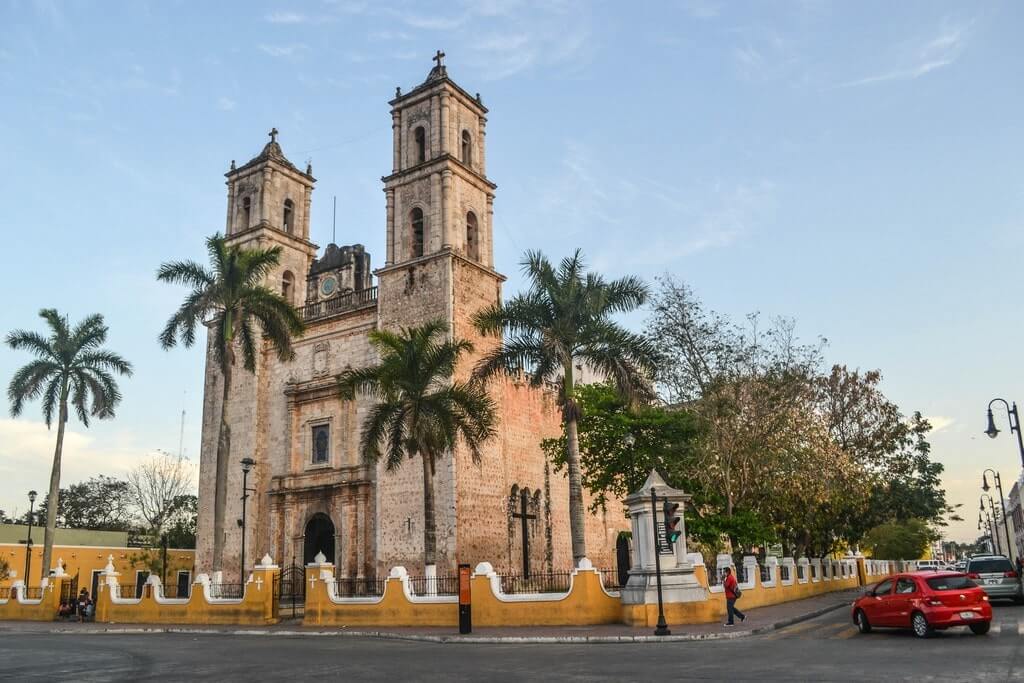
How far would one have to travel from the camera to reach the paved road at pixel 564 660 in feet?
32.1

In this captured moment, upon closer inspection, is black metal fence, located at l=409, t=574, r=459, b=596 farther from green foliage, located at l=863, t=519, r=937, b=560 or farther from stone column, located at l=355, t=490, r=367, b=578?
green foliage, located at l=863, t=519, r=937, b=560

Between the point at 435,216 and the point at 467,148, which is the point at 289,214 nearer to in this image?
the point at 467,148

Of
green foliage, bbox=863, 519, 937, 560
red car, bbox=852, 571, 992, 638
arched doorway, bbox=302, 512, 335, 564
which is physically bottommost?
green foliage, bbox=863, 519, 937, 560

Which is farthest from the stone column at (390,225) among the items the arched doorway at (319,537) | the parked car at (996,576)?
the parked car at (996,576)

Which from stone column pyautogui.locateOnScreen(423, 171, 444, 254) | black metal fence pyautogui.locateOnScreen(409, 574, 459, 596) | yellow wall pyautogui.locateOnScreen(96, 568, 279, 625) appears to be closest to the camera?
black metal fence pyautogui.locateOnScreen(409, 574, 459, 596)

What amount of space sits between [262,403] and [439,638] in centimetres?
1993

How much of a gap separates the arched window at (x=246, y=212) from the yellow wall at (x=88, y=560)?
16727 millimetres

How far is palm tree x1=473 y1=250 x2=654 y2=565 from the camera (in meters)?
21.8

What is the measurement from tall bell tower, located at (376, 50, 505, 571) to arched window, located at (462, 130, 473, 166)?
0.04 m

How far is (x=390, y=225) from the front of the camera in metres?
32.5

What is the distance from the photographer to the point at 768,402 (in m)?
26.6

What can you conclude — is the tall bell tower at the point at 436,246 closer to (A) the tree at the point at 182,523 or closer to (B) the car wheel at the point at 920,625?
(B) the car wheel at the point at 920,625

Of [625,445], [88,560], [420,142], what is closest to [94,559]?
[88,560]

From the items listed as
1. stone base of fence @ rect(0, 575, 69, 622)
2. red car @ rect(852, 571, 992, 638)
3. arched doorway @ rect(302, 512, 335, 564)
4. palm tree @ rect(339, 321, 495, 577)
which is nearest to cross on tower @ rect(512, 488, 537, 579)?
arched doorway @ rect(302, 512, 335, 564)
